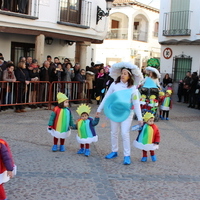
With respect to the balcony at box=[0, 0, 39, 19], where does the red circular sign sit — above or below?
below

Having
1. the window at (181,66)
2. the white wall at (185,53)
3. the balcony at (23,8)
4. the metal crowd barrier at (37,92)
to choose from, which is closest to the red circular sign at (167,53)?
the white wall at (185,53)

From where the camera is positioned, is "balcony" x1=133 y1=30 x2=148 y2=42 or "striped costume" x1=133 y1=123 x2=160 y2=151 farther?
"balcony" x1=133 y1=30 x2=148 y2=42

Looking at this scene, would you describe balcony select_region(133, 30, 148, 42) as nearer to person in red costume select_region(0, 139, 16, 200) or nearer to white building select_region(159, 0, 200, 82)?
white building select_region(159, 0, 200, 82)

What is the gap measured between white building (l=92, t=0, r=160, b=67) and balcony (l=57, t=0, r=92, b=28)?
A: 18472mm

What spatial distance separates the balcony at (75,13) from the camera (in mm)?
15352

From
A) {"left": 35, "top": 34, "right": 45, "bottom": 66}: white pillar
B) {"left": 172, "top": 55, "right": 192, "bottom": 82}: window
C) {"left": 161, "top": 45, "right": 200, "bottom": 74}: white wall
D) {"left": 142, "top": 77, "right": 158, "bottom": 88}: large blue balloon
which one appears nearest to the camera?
{"left": 142, "top": 77, "right": 158, "bottom": 88}: large blue balloon

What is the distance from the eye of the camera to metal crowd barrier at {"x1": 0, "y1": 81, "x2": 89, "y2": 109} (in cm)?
1028

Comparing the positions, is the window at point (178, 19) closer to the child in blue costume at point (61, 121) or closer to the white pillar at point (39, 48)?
the white pillar at point (39, 48)

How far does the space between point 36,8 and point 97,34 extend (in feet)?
12.5

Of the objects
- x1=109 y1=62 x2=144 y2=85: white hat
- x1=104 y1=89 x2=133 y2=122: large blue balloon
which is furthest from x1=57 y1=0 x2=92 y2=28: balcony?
x1=104 y1=89 x2=133 y2=122: large blue balloon

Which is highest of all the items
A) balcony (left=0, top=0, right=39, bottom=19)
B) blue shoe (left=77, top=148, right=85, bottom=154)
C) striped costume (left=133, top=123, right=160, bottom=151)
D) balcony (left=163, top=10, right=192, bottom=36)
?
balcony (left=163, top=10, right=192, bottom=36)

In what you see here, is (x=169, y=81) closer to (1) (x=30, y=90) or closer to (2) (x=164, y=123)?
(2) (x=164, y=123)

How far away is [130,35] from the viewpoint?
34.6 meters

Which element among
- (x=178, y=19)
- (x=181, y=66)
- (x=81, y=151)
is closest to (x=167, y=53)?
(x=181, y=66)
